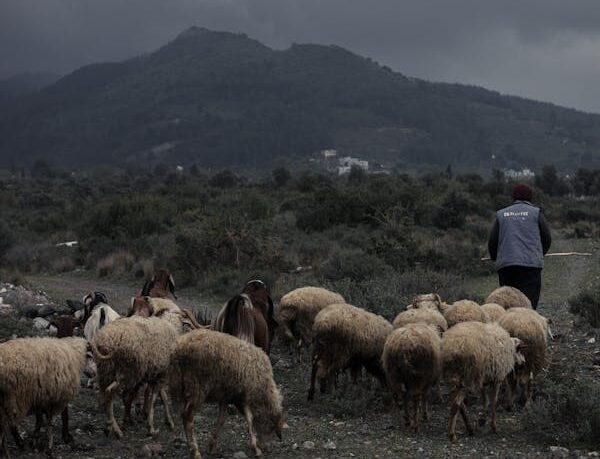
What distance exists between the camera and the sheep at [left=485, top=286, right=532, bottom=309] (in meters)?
11.3

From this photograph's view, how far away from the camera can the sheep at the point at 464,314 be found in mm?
10438

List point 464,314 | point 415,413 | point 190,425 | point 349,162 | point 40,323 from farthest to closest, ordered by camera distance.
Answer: point 349,162
point 40,323
point 464,314
point 415,413
point 190,425

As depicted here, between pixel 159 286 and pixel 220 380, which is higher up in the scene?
pixel 159 286

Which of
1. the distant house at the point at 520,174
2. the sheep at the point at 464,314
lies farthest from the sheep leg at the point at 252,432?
the distant house at the point at 520,174

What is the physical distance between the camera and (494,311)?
10.7m

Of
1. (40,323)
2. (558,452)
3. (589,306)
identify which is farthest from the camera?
(589,306)

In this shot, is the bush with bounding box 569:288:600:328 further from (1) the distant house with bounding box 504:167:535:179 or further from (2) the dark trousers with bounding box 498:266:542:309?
(1) the distant house with bounding box 504:167:535:179

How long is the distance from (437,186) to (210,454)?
38.9 m

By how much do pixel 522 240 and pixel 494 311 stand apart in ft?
3.96

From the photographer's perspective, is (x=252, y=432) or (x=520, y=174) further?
(x=520, y=174)

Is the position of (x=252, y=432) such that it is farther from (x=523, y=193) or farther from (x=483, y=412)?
(x=523, y=193)

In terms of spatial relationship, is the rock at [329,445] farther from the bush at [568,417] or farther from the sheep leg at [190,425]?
the bush at [568,417]

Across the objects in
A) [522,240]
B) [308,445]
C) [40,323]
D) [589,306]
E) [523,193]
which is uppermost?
[523,193]

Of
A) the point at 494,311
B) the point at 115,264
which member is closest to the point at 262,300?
the point at 494,311
